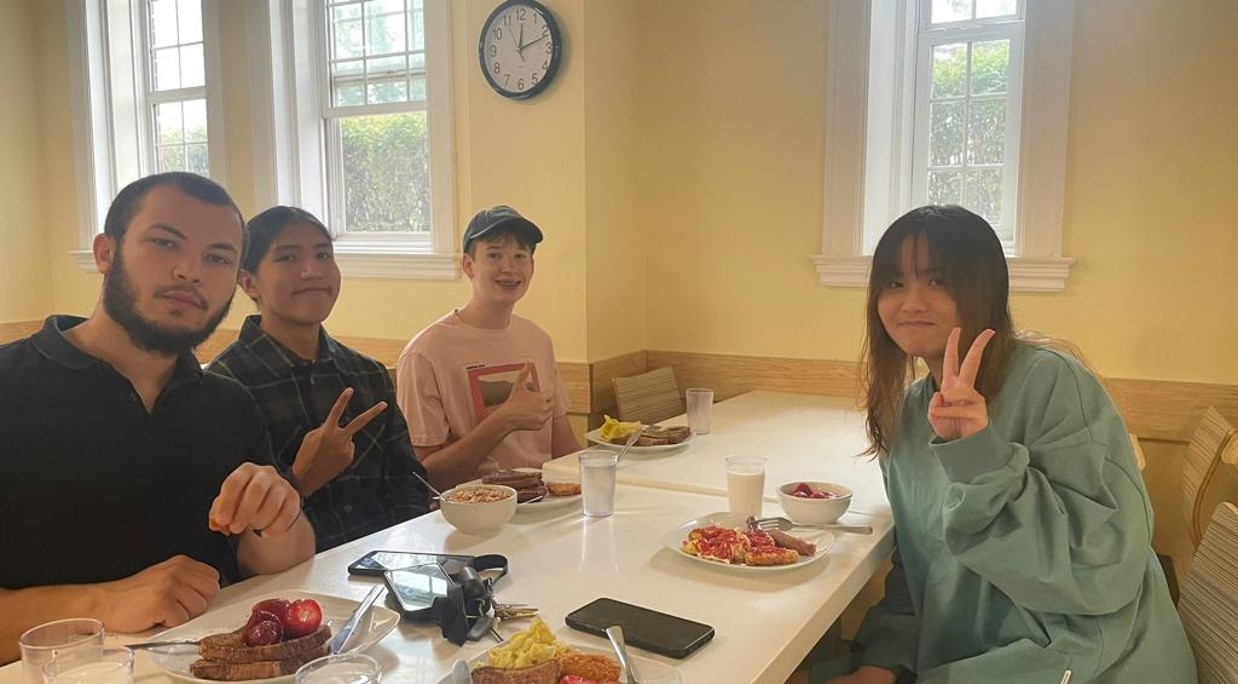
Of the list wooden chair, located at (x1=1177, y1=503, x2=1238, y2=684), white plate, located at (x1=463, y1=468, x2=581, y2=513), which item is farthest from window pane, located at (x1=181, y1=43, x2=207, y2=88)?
wooden chair, located at (x1=1177, y1=503, x2=1238, y2=684)

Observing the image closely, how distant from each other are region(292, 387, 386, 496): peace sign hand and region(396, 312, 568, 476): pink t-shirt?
507 mm

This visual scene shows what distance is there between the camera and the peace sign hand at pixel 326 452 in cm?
174

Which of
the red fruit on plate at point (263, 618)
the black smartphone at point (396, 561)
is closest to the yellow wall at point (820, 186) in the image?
the black smartphone at point (396, 561)

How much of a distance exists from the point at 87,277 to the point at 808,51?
376cm

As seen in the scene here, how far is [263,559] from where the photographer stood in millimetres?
1414

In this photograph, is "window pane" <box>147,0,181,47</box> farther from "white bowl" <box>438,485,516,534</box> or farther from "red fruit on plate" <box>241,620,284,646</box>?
"red fruit on plate" <box>241,620,284,646</box>

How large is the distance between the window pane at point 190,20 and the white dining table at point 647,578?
357 cm

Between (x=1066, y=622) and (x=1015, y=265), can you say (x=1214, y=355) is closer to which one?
(x=1015, y=265)

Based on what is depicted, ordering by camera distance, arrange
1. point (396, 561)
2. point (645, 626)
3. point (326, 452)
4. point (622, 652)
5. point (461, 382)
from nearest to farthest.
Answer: point (622, 652) → point (645, 626) → point (396, 561) → point (326, 452) → point (461, 382)

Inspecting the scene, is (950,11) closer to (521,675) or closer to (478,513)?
(478,513)

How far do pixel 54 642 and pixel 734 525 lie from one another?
3.35ft

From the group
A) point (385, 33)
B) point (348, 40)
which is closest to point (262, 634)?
A: point (385, 33)

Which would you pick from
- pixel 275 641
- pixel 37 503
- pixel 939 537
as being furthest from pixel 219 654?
pixel 939 537

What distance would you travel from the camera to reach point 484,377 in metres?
2.48
